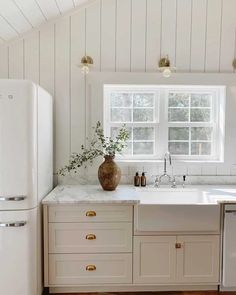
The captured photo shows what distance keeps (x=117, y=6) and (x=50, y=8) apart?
2.25ft

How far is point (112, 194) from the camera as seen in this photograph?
231 centimetres

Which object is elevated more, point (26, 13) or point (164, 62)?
point (26, 13)

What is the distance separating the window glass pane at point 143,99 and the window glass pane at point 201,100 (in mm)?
463

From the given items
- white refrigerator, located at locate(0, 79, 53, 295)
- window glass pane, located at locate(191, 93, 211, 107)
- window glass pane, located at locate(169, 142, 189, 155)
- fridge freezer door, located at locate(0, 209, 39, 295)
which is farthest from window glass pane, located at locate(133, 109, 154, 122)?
fridge freezer door, located at locate(0, 209, 39, 295)

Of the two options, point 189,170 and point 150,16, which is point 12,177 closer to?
point 189,170

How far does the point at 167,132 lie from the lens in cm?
287

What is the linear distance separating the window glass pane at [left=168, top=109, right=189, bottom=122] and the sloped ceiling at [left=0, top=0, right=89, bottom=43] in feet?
4.83

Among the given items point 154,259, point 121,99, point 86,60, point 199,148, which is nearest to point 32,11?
point 86,60

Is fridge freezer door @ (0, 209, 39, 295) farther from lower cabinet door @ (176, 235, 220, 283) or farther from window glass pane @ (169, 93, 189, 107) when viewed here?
window glass pane @ (169, 93, 189, 107)

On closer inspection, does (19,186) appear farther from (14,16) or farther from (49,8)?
(49,8)

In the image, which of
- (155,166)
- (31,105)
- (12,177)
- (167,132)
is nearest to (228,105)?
(167,132)

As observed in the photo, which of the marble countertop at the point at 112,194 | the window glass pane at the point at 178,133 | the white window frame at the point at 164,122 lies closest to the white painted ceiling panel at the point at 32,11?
the white window frame at the point at 164,122

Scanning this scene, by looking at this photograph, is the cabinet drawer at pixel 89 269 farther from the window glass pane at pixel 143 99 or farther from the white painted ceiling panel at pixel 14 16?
the white painted ceiling panel at pixel 14 16

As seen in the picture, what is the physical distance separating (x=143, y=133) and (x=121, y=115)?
1.05 feet
